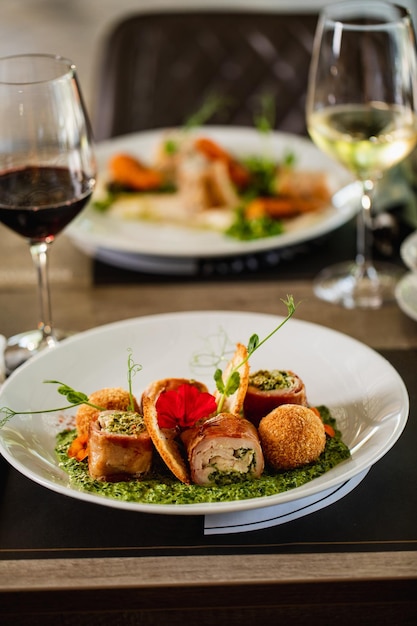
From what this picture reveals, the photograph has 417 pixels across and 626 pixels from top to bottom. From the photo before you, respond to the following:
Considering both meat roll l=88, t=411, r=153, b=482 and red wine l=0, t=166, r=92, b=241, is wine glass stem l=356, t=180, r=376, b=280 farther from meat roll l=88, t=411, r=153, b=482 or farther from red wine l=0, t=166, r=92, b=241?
meat roll l=88, t=411, r=153, b=482

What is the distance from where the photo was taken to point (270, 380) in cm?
103

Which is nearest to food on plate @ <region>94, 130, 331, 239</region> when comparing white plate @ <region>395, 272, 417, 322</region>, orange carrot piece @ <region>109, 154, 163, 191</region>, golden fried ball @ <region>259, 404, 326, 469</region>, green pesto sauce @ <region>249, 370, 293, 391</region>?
orange carrot piece @ <region>109, 154, 163, 191</region>

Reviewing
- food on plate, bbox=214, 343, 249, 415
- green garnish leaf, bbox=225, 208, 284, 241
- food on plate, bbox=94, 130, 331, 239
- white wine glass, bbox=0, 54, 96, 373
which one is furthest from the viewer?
food on plate, bbox=94, 130, 331, 239

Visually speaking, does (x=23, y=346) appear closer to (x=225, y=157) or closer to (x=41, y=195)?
(x=41, y=195)

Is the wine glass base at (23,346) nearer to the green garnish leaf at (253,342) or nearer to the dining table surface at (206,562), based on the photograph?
the dining table surface at (206,562)

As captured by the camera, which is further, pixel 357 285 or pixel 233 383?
pixel 357 285

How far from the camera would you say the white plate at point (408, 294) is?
141cm

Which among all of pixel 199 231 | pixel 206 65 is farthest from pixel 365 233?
pixel 206 65

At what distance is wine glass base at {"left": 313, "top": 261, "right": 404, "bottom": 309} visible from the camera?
1526mm

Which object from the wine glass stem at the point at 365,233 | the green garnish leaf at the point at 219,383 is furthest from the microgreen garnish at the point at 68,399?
the wine glass stem at the point at 365,233

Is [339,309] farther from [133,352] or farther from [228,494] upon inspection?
[228,494]

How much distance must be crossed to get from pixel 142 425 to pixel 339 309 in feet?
2.15

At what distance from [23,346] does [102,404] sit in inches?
15.7

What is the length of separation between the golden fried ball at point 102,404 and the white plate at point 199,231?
62cm
